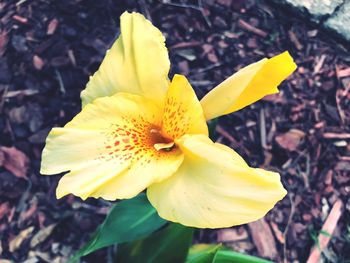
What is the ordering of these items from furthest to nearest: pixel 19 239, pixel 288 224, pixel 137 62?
pixel 288 224, pixel 19 239, pixel 137 62

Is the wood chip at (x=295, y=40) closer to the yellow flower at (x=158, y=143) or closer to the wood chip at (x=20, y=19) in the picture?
the wood chip at (x=20, y=19)

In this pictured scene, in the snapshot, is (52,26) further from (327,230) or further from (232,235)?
(327,230)

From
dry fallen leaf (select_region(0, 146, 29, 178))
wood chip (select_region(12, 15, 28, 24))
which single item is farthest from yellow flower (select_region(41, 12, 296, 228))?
wood chip (select_region(12, 15, 28, 24))

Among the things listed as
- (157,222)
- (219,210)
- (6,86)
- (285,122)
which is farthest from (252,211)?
(6,86)

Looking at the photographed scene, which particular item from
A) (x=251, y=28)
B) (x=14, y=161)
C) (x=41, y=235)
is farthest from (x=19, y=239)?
(x=251, y=28)

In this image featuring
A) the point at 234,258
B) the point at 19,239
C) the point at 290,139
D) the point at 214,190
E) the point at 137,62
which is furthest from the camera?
the point at 290,139
